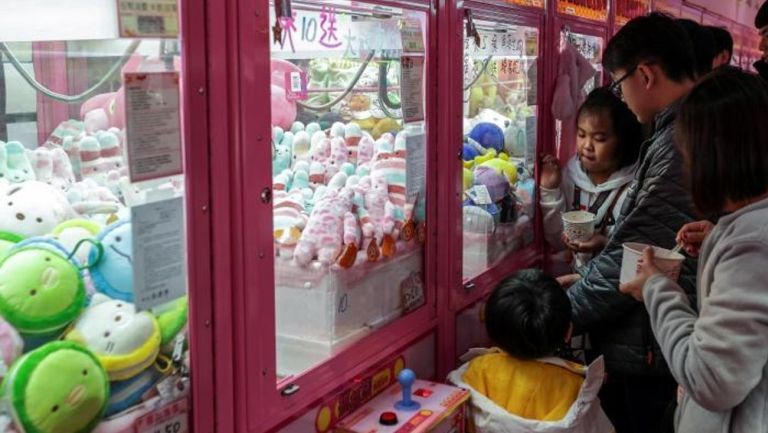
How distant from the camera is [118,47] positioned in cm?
134

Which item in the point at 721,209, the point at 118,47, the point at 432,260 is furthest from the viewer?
the point at 432,260

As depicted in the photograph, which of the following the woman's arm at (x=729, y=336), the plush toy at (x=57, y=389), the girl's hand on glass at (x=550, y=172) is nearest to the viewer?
the plush toy at (x=57, y=389)

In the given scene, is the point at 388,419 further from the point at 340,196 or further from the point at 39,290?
the point at 39,290

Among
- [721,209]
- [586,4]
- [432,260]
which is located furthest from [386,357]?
[586,4]

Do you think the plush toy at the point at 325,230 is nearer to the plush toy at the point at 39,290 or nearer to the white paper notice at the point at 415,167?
the white paper notice at the point at 415,167

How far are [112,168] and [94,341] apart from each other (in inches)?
13.5

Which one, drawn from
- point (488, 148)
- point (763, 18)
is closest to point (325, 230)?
point (488, 148)

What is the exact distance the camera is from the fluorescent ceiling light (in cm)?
128

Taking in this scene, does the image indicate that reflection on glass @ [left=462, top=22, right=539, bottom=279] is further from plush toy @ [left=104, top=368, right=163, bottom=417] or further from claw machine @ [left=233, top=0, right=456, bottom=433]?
plush toy @ [left=104, top=368, right=163, bottom=417]

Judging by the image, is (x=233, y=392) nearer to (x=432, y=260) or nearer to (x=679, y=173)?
(x=432, y=260)

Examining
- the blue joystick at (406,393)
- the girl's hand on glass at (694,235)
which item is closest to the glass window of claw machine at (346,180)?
the blue joystick at (406,393)

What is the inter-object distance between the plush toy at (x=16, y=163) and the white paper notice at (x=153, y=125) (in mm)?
389

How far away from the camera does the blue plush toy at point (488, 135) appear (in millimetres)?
3084

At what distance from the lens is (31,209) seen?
4.83ft
